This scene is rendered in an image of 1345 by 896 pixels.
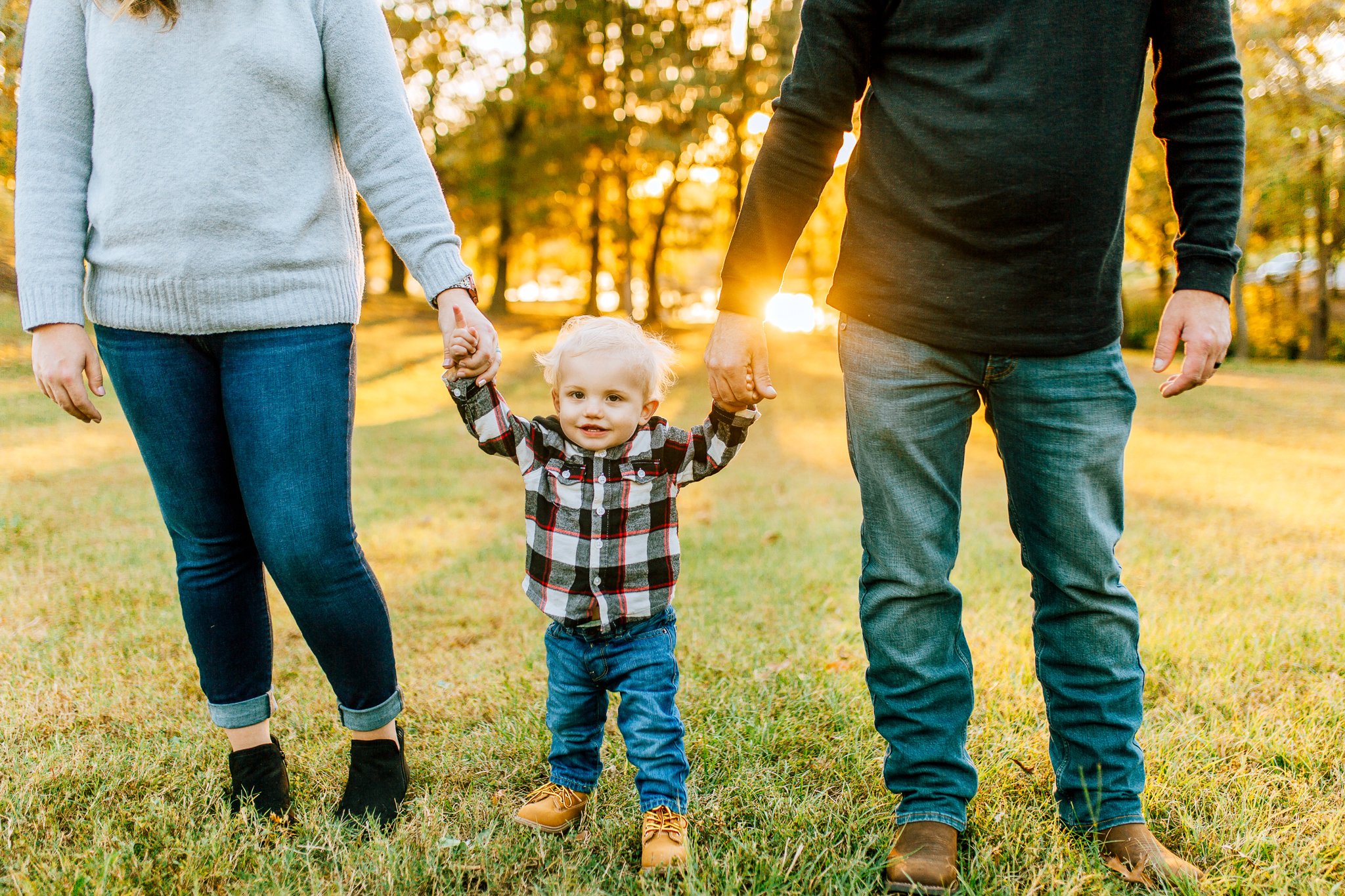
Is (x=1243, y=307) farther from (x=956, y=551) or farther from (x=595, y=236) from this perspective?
(x=956, y=551)

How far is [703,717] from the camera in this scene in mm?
2658

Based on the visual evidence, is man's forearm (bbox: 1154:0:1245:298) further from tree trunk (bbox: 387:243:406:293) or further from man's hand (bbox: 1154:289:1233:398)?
tree trunk (bbox: 387:243:406:293)

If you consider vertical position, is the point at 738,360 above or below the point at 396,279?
below

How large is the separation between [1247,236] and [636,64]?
625 inches

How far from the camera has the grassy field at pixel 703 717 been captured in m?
1.91

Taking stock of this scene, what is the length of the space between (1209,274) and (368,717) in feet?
6.89

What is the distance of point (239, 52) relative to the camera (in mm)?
1805

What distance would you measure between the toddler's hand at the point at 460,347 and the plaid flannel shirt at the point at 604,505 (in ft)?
0.37

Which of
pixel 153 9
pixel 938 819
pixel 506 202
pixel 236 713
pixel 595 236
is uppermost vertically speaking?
pixel 506 202

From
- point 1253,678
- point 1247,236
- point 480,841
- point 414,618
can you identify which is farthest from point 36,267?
point 1247,236

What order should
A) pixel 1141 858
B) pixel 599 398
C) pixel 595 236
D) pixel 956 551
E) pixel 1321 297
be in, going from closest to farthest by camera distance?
pixel 1141 858 < pixel 956 551 < pixel 599 398 < pixel 1321 297 < pixel 595 236

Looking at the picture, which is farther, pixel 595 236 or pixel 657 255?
pixel 595 236

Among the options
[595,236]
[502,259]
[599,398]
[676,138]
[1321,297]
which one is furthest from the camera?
[502,259]

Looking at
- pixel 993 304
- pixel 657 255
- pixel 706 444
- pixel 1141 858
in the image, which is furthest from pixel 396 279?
pixel 1141 858
